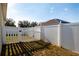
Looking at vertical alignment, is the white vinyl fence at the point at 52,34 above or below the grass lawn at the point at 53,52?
above

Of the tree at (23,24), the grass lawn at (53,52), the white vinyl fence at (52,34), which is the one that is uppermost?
the tree at (23,24)

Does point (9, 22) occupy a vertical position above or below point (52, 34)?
above

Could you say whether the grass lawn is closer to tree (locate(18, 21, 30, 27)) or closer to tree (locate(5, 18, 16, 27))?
tree (locate(18, 21, 30, 27))

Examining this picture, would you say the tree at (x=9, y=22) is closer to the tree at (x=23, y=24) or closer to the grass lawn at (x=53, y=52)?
the tree at (x=23, y=24)

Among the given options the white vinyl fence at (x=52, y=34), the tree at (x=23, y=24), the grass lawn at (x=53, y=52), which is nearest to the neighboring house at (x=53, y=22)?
the white vinyl fence at (x=52, y=34)

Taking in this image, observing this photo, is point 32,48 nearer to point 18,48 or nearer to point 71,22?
point 18,48

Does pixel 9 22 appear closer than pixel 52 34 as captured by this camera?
Yes

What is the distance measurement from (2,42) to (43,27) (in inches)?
28.5

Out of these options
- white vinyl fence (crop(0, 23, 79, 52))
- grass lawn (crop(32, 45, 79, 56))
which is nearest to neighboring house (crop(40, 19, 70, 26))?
white vinyl fence (crop(0, 23, 79, 52))

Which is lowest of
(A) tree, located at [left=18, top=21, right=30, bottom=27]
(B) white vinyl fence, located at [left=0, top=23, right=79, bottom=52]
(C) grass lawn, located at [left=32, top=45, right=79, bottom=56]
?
(C) grass lawn, located at [left=32, top=45, right=79, bottom=56]

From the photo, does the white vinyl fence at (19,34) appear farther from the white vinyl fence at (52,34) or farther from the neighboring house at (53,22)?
the neighboring house at (53,22)

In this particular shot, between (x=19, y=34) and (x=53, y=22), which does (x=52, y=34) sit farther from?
(x=19, y=34)

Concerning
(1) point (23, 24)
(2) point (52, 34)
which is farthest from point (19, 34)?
(2) point (52, 34)

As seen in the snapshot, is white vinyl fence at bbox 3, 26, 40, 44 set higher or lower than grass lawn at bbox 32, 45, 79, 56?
higher
